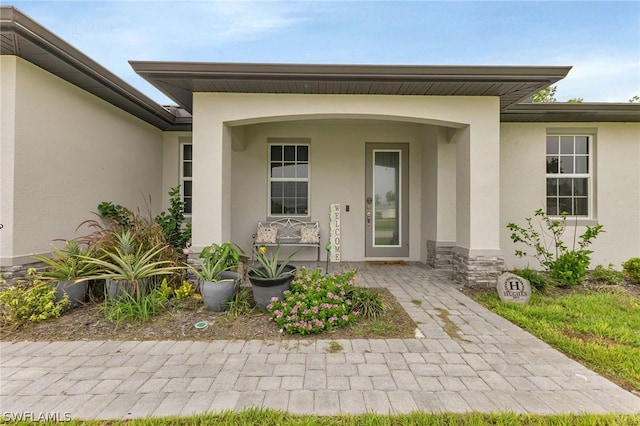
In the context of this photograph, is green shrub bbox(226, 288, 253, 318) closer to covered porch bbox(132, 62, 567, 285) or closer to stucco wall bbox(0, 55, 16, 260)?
covered porch bbox(132, 62, 567, 285)

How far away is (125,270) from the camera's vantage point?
340cm

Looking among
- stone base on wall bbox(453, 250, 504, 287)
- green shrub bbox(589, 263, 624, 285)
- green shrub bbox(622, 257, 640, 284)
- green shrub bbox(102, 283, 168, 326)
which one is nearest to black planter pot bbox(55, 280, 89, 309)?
green shrub bbox(102, 283, 168, 326)

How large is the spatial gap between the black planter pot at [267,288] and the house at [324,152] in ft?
4.35

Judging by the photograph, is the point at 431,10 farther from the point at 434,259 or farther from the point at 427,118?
the point at 434,259

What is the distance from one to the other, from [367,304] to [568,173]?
5.34 metres

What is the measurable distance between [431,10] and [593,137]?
13.2ft

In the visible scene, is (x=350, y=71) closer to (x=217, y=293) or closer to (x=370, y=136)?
(x=370, y=136)

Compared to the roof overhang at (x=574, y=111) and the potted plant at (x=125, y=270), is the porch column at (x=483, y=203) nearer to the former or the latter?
the roof overhang at (x=574, y=111)

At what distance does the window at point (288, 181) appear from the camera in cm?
634

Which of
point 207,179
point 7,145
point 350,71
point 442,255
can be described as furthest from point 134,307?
point 442,255

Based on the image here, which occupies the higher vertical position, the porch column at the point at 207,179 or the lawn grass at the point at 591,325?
the porch column at the point at 207,179

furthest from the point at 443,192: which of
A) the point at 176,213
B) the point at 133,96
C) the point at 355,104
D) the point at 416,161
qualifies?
the point at 133,96

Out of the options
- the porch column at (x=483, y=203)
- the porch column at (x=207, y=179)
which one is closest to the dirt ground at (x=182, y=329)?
the porch column at (x=207, y=179)

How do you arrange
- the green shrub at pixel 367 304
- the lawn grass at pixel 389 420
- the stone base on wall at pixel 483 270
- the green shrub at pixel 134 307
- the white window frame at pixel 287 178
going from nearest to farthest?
1. the lawn grass at pixel 389 420
2. the green shrub at pixel 134 307
3. the green shrub at pixel 367 304
4. the stone base on wall at pixel 483 270
5. the white window frame at pixel 287 178
